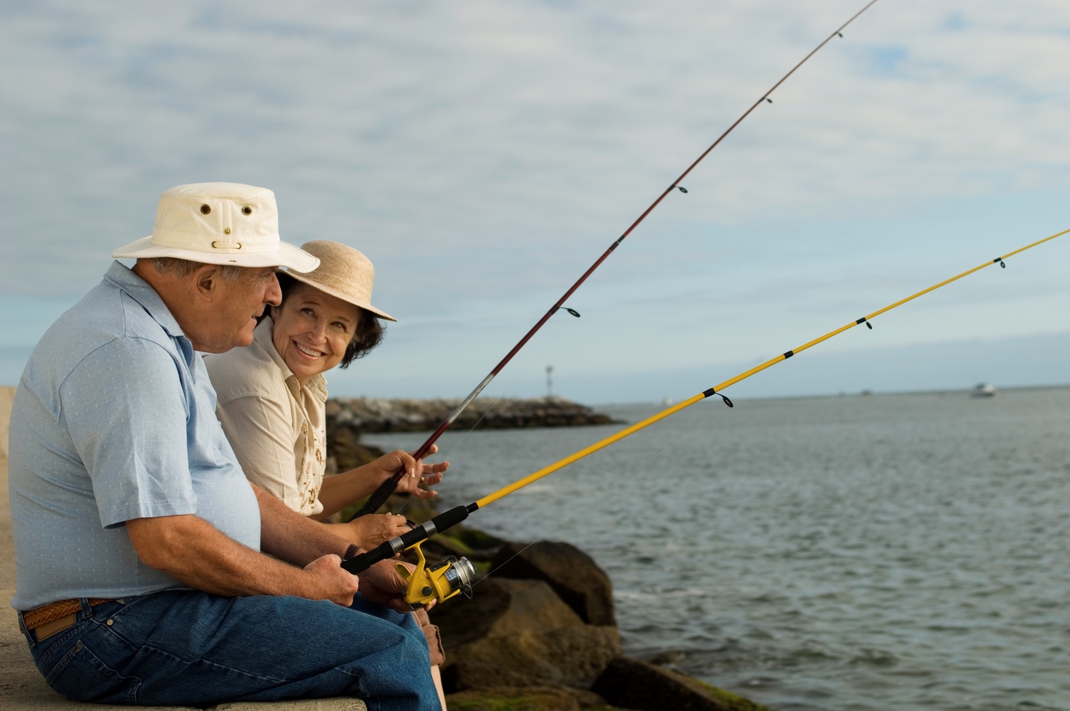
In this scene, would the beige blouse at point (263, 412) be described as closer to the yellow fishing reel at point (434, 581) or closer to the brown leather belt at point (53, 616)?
the yellow fishing reel at point (434, 581)

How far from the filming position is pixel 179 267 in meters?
2.28

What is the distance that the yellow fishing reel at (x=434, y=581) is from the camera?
8.81ft

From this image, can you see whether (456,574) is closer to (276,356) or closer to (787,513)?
(276,356)

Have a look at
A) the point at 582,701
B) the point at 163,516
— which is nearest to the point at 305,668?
the point at 163,516

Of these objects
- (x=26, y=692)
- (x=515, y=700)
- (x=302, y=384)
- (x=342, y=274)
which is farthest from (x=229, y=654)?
(x=515, y=700)

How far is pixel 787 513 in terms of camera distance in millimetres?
18094

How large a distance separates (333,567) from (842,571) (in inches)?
428

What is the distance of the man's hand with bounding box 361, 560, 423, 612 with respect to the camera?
2770mm

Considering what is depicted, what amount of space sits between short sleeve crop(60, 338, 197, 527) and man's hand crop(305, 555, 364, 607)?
0.43 meters

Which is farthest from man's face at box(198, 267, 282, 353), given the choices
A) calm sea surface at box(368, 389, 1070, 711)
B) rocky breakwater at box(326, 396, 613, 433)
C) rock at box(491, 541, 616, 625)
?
rocky breakwater at box(326, 396, 613, 433)

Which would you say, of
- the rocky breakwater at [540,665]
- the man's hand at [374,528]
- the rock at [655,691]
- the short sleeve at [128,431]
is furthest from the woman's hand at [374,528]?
the rock at [655,691]

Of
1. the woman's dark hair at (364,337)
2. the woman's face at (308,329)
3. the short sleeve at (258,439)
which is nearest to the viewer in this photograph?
the short sleeve at (258,439)

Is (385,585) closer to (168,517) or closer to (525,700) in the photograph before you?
(168,517)

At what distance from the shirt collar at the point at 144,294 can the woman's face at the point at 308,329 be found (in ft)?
3.39
